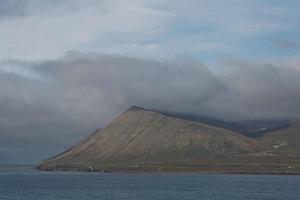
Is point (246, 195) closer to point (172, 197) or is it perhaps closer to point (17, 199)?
point (172, 197)

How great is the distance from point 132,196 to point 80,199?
54.8 ft

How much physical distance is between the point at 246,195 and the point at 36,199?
52800 millimetres

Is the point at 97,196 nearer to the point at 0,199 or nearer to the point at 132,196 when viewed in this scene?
the point at 132,196

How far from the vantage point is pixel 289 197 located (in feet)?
500

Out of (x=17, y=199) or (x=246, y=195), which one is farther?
(x=246, y=195)

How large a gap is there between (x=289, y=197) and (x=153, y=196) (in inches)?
1285

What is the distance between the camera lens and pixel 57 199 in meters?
145

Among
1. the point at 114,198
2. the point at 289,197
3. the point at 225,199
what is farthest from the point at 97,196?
the point at 289,197

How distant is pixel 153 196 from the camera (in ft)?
509

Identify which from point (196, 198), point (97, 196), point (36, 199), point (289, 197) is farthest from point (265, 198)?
point (36, 199)

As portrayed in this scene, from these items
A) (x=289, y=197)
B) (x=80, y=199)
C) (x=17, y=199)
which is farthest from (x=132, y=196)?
(x=289, y=197)

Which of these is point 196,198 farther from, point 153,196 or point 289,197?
point 289,197

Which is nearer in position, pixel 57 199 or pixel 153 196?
pixel 57 199

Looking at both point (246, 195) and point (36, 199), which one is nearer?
point (36, 199)
